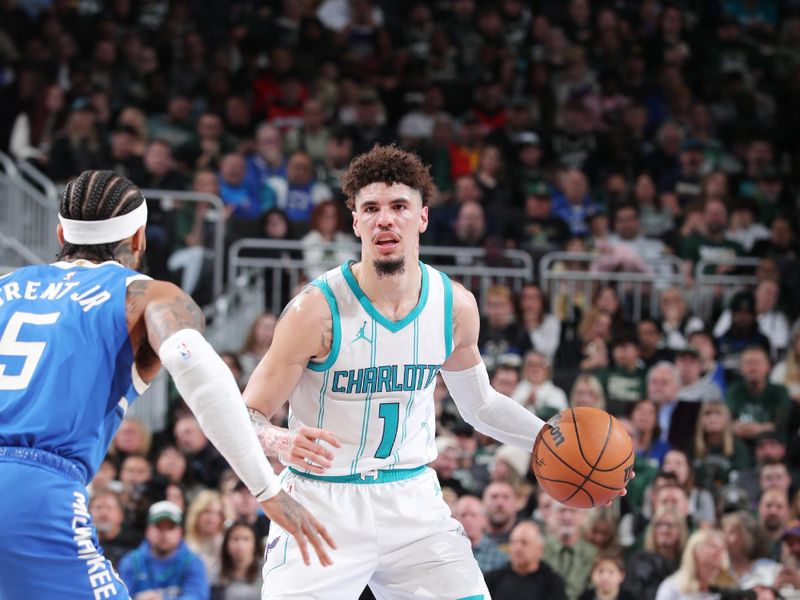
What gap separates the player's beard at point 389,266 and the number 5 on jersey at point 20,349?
1651mm

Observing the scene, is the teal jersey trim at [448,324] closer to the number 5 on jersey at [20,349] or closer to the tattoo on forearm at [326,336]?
the tattoo on forearm at [326,336]

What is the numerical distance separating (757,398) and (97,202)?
813 centimetres

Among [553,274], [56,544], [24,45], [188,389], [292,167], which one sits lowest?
[56,544]

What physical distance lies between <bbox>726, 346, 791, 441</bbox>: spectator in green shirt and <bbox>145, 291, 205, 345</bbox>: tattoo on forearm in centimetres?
785

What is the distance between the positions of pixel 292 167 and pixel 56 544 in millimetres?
9135

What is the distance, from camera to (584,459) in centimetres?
A: 543

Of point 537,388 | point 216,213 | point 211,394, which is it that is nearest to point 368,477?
point 211,394

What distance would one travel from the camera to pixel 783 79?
55.3 ft

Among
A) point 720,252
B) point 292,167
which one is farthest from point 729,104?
point 292,167

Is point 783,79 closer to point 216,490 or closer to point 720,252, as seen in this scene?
point 720,252

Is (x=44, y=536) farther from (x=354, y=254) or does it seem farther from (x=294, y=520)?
(x=354, y=254)

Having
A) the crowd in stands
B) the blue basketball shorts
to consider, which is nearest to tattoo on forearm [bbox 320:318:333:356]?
the blue basketball shorts

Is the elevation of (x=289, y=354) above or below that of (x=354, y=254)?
below

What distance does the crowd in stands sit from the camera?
9.17 m
